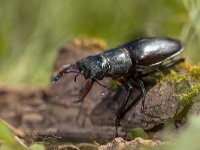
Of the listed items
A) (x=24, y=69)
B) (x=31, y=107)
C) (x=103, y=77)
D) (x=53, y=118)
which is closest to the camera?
(x=103, y=77)

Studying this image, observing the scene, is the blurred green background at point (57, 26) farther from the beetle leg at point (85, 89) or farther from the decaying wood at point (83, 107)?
the beetle leg at point (85, 89)

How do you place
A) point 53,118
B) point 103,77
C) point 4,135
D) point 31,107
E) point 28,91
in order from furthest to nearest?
point 28,91 → point 31,107 → point 53,118 → point 103,77 → point 4,135

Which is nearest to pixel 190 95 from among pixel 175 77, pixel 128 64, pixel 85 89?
pixel 175 77

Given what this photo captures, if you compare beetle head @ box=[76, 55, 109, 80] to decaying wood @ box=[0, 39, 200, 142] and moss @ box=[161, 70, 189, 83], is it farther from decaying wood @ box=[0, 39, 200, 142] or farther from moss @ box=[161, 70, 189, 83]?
moss @ box=[161, 70, 189, 83]

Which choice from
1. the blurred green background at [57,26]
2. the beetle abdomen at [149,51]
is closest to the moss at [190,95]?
the beetle abdomen at [149,51]

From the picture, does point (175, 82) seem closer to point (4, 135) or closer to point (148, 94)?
point (148, 94)

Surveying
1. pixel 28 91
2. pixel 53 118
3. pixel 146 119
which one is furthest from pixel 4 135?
pixel 28 91

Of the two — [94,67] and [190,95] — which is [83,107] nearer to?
[94,67]
